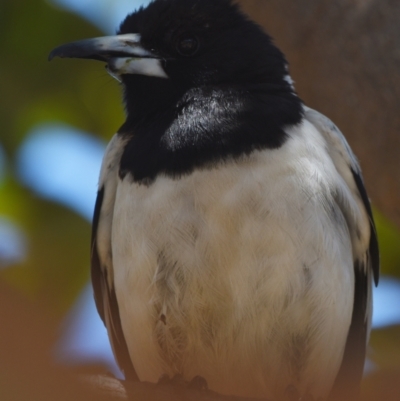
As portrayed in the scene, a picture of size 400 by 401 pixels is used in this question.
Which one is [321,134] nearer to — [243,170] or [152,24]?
[243,170]

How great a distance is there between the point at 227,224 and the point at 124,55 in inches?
45.1

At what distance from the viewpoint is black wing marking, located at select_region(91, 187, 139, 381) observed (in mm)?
3787

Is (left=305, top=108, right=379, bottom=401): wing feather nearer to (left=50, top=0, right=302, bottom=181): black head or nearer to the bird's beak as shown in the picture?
(left=50, top=0, right=302, bottom=181): black head

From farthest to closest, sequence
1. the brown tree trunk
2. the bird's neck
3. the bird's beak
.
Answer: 1. the brown tree trunk
2. the bird's beak
3. the bird's neck

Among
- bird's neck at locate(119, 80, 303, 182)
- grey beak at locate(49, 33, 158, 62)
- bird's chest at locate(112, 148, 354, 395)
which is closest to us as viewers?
bird's chest at locate(112, 148, 354, 395)

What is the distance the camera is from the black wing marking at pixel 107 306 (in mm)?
3787

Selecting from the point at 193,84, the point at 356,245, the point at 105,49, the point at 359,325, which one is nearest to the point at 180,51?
the point at 193,84

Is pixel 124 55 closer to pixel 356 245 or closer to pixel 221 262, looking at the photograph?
pixel 221 262

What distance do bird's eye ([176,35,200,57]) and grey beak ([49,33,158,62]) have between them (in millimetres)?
154

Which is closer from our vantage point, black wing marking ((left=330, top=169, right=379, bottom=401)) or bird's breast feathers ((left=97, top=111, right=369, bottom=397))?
bird's breast feathers ((left=97, top=111, right=369, bottom=397))

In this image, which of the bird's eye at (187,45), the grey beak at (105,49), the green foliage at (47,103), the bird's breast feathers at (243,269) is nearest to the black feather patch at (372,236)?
the bird's breast feathers at (243,269)

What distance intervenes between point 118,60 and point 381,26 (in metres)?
1.50

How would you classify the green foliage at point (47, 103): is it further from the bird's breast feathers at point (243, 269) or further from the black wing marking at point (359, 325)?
the black wing marking at point (359, 325)

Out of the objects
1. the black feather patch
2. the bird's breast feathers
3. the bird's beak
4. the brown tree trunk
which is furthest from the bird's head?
the black feather patch
